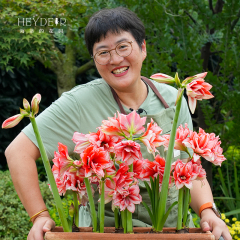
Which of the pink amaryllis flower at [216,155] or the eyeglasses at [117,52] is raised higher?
the eyeglasses at [117,52]

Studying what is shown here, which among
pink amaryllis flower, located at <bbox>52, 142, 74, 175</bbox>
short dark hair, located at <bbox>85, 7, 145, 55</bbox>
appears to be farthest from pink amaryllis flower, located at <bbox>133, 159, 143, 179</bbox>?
short dark hair, located at <bbox>85, 7, 145, 55</bbox>

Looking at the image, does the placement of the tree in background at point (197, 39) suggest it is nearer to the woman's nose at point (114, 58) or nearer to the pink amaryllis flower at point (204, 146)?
the woman's nose at point (114, 58)

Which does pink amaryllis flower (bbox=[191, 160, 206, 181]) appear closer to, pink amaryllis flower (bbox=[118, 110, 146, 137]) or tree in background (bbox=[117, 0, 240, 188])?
pink amaryllis flower (bbox=[118, 110, 146, 137])

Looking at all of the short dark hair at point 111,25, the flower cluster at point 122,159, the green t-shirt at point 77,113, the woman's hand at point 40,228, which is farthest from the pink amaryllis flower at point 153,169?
the short dark hair at point 111,25

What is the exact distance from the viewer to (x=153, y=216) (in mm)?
1141

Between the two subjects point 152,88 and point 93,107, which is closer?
point 93,107

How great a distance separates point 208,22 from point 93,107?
5.54 feet

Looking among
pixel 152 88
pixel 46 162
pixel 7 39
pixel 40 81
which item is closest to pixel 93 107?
pixel 152 88

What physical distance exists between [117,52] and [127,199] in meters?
0.77

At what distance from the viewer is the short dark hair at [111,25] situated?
156 cm

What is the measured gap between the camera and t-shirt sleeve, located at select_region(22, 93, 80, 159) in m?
1.56

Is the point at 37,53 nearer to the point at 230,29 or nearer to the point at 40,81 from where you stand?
the point at 40,81

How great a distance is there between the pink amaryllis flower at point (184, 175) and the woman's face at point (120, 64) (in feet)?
2.17

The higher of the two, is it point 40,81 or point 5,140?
point 40,81
